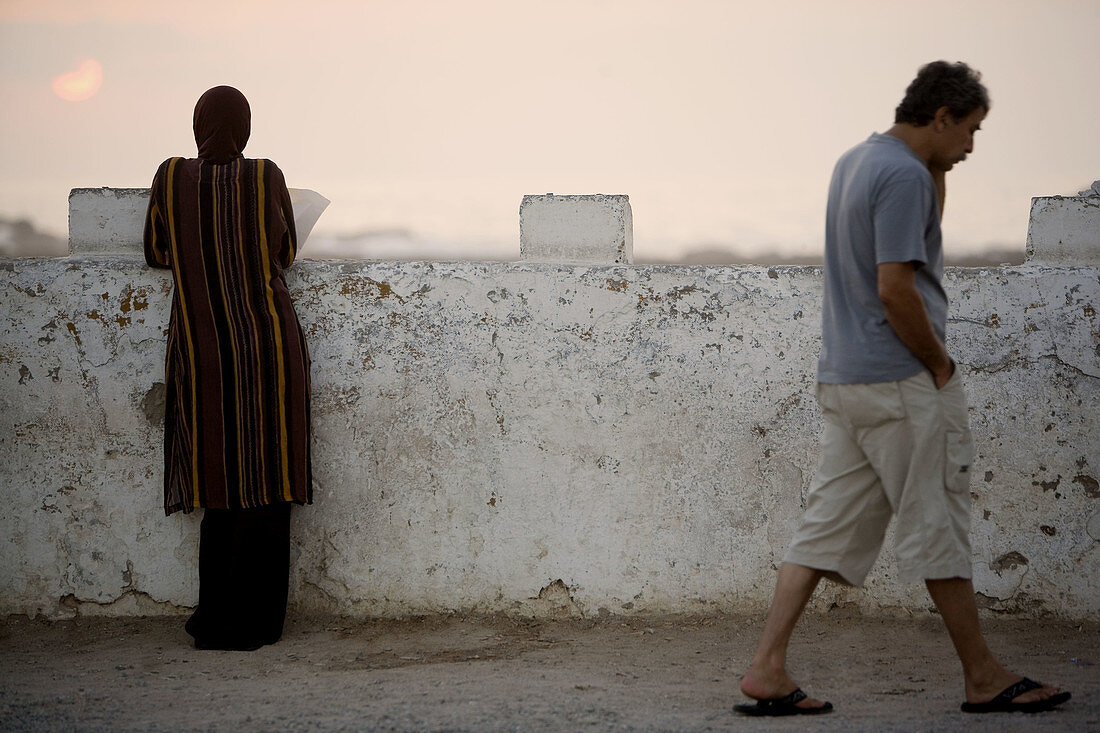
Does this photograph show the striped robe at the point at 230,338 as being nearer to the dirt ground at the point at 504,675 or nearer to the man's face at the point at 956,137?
the dirt ground at the point at 504,675

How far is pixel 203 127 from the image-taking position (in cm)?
317

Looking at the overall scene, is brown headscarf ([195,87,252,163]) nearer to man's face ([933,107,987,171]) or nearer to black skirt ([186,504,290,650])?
black skirt ([186,504,290,650])

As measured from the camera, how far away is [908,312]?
2.27 metres

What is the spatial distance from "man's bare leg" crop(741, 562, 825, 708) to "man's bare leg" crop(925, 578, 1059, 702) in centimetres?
28

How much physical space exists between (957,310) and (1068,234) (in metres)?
0.46

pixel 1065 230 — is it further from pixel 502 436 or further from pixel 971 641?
pixel 502 436

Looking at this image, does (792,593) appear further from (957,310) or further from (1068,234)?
(1068,234)

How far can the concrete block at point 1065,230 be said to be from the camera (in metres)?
Result: 3.29

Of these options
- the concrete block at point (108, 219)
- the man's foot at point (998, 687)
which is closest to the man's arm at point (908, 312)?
the man's foot at point (998, 687)

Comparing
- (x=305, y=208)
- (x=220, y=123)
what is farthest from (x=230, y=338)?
(x=220, y=123)

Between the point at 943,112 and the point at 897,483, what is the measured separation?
871 millimetres

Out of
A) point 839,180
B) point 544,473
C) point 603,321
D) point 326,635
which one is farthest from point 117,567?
point 839,180

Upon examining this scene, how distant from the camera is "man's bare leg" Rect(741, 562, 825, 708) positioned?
2385 mm

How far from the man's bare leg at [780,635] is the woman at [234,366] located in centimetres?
151
